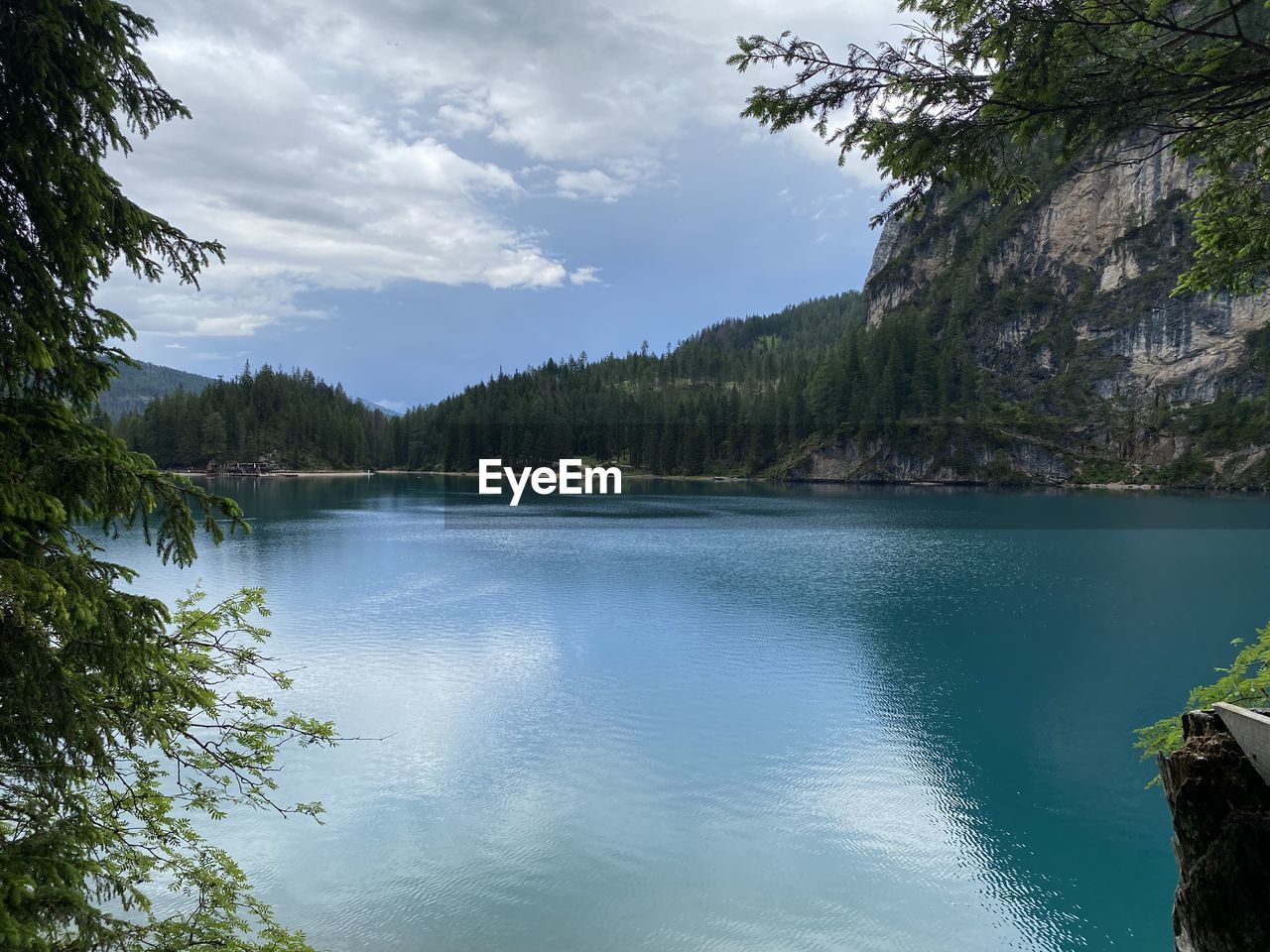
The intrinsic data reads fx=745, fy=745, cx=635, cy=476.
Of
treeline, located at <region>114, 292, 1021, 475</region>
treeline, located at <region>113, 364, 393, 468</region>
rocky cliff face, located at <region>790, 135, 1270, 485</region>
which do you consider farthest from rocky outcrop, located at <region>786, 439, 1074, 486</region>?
treeline, located at <region>113, 364, 393, 468</region>

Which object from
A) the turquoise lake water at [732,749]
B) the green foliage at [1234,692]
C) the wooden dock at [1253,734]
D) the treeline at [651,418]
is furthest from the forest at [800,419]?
the wooden dock at [1253,734]

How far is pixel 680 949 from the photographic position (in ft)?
39.0

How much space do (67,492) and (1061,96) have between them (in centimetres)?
839

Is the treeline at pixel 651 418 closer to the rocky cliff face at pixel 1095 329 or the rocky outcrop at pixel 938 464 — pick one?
the rocky outcrop at pixel 938 464

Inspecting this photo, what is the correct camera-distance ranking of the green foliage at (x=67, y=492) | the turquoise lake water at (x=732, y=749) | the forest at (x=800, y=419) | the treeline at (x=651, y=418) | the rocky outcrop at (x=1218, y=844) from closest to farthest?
the rocky outcrop at (x=1218, y=844) → the green foliage at (x=67, y=492) → the turquoise lake water at (x=732, y=749) → the forest at (x=800, y=419) → the treeline at (x=651, y=418)

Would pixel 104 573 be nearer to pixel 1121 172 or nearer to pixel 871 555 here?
pixel 871 555

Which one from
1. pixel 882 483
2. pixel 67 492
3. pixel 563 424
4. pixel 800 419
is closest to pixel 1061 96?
pixel 67 492

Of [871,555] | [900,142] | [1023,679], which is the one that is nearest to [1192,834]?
[900,142]

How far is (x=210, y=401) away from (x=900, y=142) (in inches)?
7653

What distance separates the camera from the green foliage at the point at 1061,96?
624 centimetres

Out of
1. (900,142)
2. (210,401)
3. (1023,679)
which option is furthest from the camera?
(210,401)

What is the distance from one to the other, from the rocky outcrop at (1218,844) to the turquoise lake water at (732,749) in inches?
394

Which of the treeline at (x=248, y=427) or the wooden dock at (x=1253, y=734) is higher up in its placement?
the treeline at (x=248, y=427)

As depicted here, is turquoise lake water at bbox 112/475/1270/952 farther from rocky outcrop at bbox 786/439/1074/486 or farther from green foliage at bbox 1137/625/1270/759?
rocky outcrop at bbox 786/439/1074/486
